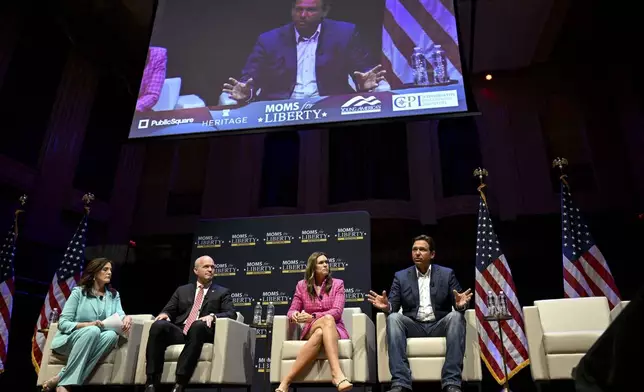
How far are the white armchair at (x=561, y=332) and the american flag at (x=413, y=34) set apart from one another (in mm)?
2577

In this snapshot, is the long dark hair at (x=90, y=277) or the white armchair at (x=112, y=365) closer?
the white armchair at (x=112, y=365)

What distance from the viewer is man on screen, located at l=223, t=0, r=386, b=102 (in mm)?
5379

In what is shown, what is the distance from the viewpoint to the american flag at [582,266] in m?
4.37

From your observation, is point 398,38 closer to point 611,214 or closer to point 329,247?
point 329,247

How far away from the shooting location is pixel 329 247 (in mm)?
5008

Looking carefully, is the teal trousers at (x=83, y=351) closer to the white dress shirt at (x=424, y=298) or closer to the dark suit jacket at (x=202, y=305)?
the dark suit jacket at (x=202, y=305)

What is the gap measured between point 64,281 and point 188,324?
2.55 m

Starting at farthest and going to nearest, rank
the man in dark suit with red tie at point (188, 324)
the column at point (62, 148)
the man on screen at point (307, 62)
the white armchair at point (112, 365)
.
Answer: the column at point (62, 148) < the man on screen at point (307, 62) < the white armchair at point (112, 365) < the man in dark suit with red tie at point (188, 324)

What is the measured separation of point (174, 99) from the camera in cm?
568

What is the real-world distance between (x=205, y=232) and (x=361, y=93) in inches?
89.4

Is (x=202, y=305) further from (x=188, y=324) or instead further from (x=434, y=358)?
(x=434, y=358)

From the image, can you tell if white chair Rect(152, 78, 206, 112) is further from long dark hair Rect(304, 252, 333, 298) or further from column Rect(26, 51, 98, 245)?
long dark hair Rect(304, 252, 333, 298)

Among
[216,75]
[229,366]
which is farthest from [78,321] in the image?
[216,75]

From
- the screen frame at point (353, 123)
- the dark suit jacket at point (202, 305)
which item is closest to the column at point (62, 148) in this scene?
the screen frame at point (353, 123)
